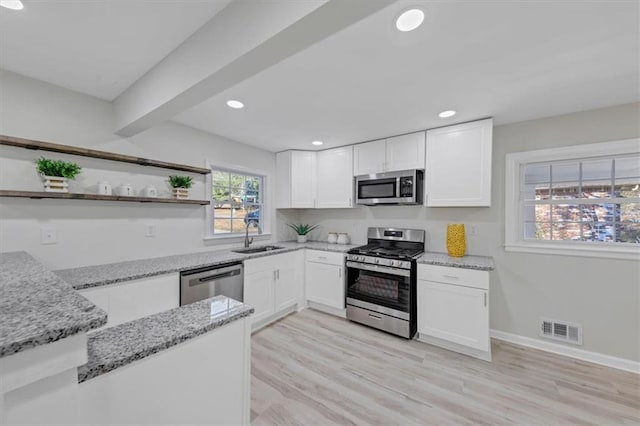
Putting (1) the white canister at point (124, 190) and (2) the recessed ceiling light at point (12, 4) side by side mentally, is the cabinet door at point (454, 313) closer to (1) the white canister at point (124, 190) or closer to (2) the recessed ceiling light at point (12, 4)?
(1) the white canister at point (124, 190)

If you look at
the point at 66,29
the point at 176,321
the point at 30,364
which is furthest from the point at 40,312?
the point at 66,29

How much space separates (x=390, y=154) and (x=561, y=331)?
256 centimetres

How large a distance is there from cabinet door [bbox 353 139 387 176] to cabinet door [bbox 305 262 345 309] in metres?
1.36

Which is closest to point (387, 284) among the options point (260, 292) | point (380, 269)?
point (380, 269)

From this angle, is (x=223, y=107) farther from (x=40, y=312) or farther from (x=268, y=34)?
(x=40, y=312)

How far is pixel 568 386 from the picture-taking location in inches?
79.0

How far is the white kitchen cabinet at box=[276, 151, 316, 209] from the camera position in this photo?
3.81m

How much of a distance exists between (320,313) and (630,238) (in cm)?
329

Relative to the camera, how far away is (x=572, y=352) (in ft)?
7.96

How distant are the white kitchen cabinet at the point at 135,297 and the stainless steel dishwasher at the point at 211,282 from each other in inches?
2.5

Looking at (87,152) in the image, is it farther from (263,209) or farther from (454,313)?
(454,313)

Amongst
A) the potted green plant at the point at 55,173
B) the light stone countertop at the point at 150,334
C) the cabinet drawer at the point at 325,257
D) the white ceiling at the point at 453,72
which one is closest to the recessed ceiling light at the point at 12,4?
the potted green plant at the point at 55,173

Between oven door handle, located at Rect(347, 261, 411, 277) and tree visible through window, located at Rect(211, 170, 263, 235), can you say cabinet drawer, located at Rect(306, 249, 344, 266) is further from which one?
tree visible through window, located at Rect(211, 170, 263, 235)

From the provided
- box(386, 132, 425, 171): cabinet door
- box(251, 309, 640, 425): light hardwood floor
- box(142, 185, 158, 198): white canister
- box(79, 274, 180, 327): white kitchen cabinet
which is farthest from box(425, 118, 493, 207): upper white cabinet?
box(142, 185, 158, 198): white canister
